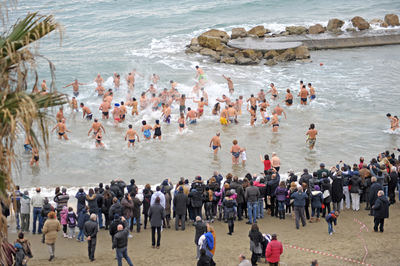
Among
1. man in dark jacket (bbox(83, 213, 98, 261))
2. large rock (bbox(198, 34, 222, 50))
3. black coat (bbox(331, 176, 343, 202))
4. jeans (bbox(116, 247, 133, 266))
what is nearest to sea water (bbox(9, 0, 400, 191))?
large rock (bbox(198, 34, 222, 50))

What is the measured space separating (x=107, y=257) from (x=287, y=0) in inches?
1789

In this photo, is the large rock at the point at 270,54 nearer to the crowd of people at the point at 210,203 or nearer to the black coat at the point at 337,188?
the crowd of people at the point at 210,203

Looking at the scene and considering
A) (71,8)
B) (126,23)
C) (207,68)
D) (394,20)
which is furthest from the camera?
(71,8)

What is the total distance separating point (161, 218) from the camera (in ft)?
40.3

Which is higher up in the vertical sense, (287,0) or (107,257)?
(287,0)

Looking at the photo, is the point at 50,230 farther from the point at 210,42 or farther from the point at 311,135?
the point at 210,42

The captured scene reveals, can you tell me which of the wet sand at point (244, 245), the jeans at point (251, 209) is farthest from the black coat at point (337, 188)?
the jeans at point (251, 209)

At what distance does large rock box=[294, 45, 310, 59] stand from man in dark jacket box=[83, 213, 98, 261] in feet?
79.5

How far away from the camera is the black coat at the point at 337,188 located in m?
13.8

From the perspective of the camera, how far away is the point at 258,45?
34.6m

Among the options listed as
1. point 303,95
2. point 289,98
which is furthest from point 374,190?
point 303,95

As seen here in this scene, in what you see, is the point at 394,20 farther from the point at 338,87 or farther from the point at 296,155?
the point at 296,155

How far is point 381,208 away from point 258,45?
2317 cm

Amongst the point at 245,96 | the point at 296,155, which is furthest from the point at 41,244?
the point at 245,96
